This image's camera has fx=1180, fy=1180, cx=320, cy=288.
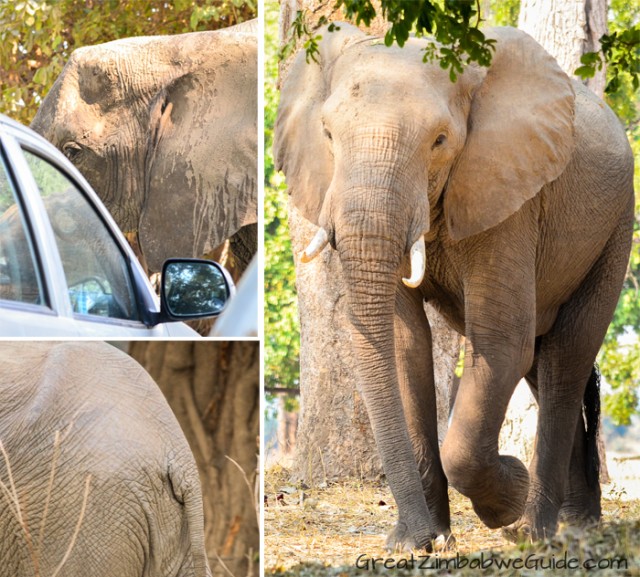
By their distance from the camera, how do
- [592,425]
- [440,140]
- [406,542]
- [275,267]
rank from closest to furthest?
1. [440,140]
2. [406,542]
3. [592,425]
4. [275,267]

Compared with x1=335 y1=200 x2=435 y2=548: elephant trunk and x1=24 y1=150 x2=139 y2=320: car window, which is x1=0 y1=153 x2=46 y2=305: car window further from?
x1=335 y1=200 x2=435 y2=548: elephant trunk

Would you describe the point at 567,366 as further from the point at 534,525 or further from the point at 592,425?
the point at 534,525

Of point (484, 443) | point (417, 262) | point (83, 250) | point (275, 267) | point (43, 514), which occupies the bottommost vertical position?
point (275, 267)

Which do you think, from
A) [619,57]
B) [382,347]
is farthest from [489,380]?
[619,57]

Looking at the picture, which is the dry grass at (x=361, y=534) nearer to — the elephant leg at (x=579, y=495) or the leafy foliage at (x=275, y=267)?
the elephant leg at (x=579, y=495)

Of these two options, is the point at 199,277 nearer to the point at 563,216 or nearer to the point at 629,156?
the point at 563,216

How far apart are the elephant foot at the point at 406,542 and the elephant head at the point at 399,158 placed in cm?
5

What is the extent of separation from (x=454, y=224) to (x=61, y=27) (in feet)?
6.65

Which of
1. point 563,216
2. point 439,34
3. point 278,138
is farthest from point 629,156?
point 439,34

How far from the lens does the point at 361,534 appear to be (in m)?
5.76

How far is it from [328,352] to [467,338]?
2.73 meters

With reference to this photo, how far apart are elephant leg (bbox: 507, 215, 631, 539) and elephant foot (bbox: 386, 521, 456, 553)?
0.84m

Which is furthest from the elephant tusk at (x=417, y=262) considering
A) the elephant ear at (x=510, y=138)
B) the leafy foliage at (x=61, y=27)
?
the leafy foliage at (x=61, y=27)

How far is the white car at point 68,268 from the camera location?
112 inches
